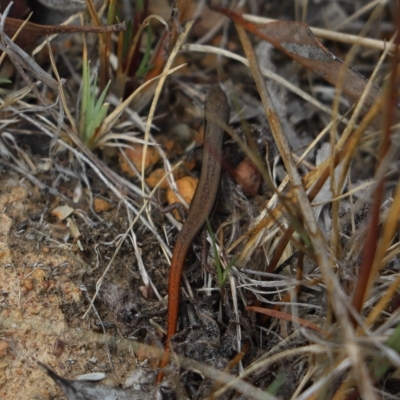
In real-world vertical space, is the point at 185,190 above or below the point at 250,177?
below

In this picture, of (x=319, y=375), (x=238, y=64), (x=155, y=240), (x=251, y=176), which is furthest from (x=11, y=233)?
(x=238, y=64)

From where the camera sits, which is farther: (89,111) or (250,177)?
(250,177)

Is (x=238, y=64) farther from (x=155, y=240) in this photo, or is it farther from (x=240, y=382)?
(x=240, y=382)

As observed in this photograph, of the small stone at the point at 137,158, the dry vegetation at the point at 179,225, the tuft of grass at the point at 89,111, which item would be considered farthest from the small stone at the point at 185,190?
the tuft of grass at the point at 89,111

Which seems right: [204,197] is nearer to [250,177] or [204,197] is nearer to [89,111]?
[250,177]

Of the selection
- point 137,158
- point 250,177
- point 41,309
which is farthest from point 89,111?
point 41,309

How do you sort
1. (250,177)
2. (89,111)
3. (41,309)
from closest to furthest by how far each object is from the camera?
(41,309) < (89,111) < (250,177)

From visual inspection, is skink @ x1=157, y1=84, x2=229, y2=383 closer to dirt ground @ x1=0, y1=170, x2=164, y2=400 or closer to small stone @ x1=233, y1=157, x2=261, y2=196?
small stone @ x1=233, y1=157, x2=261, y2=196
